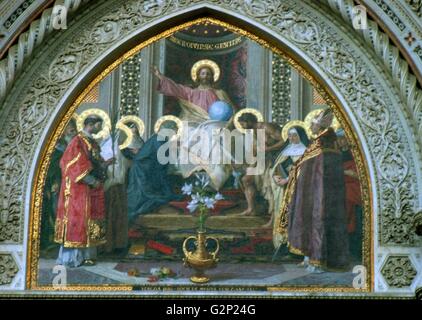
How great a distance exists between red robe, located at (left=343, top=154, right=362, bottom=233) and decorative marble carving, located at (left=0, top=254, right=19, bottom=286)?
3.15 metres

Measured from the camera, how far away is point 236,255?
519 inches

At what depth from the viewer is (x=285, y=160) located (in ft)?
44.0

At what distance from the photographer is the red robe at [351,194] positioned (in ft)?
43.3

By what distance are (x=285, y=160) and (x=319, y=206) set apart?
1.84ft

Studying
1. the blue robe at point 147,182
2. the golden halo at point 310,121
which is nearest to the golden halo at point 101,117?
the blue robe at point 147,182

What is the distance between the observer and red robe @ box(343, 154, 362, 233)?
13188 millimetres

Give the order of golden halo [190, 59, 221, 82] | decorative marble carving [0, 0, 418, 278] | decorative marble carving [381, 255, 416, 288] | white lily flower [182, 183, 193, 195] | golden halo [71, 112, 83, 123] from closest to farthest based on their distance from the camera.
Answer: decorative marble carving [381, 255, 416, 288], decorative marble carving [0, 0, 418, 278], white lily flower [182, 183, 193, 195], golden halo [71, 112, 83, 123], golden halo [190, 59, 221, 82]

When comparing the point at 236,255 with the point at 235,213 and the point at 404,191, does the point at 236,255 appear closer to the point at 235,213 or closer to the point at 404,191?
the point at 235,213

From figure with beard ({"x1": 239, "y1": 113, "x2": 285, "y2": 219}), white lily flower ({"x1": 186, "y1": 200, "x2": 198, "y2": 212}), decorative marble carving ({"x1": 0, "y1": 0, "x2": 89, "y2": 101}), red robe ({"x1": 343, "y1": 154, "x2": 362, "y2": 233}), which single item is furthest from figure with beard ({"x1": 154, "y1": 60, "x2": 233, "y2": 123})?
red robe ({"x1": 343, "y1": 154, "x2": 362, "y2": 233})

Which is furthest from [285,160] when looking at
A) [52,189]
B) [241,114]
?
[52,189]

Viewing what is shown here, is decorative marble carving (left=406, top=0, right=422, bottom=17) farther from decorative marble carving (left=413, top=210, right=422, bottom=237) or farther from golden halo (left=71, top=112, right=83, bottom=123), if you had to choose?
golden halo (left=71, top=112, right=83, bottom=123)

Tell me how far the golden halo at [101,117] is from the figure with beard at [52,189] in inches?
2.3
